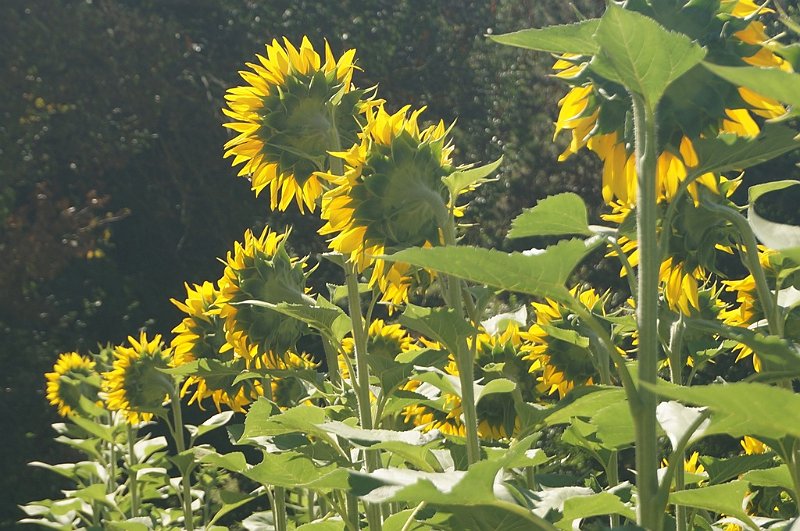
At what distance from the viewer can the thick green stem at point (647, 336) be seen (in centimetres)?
62

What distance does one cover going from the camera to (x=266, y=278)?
1516mm

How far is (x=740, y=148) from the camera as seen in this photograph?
649 millimetres

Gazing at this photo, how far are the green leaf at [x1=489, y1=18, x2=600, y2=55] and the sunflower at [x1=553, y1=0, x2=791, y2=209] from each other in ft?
0.16

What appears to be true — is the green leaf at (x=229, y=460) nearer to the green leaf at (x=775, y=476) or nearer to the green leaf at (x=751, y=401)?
the green leaf at (x=775, y=476)

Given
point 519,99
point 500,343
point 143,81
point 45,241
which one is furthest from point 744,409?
point 143,81

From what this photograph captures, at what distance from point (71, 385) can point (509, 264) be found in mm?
3154

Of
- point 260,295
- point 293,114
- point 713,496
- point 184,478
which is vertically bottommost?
point 713,496

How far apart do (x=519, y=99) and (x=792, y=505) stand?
154 inches

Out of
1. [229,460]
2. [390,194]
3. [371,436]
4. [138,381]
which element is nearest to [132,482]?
[138,381]

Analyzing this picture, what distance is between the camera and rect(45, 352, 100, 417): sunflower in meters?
3.51

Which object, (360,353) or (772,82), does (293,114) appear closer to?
(360,353)

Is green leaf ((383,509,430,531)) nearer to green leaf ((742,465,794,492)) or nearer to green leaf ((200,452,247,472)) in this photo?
green leaf ((742,465,794,492))

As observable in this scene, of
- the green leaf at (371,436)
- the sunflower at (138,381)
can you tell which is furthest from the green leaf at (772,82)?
the sunflower at (138,381)

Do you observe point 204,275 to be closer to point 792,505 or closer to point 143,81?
point 143,81
